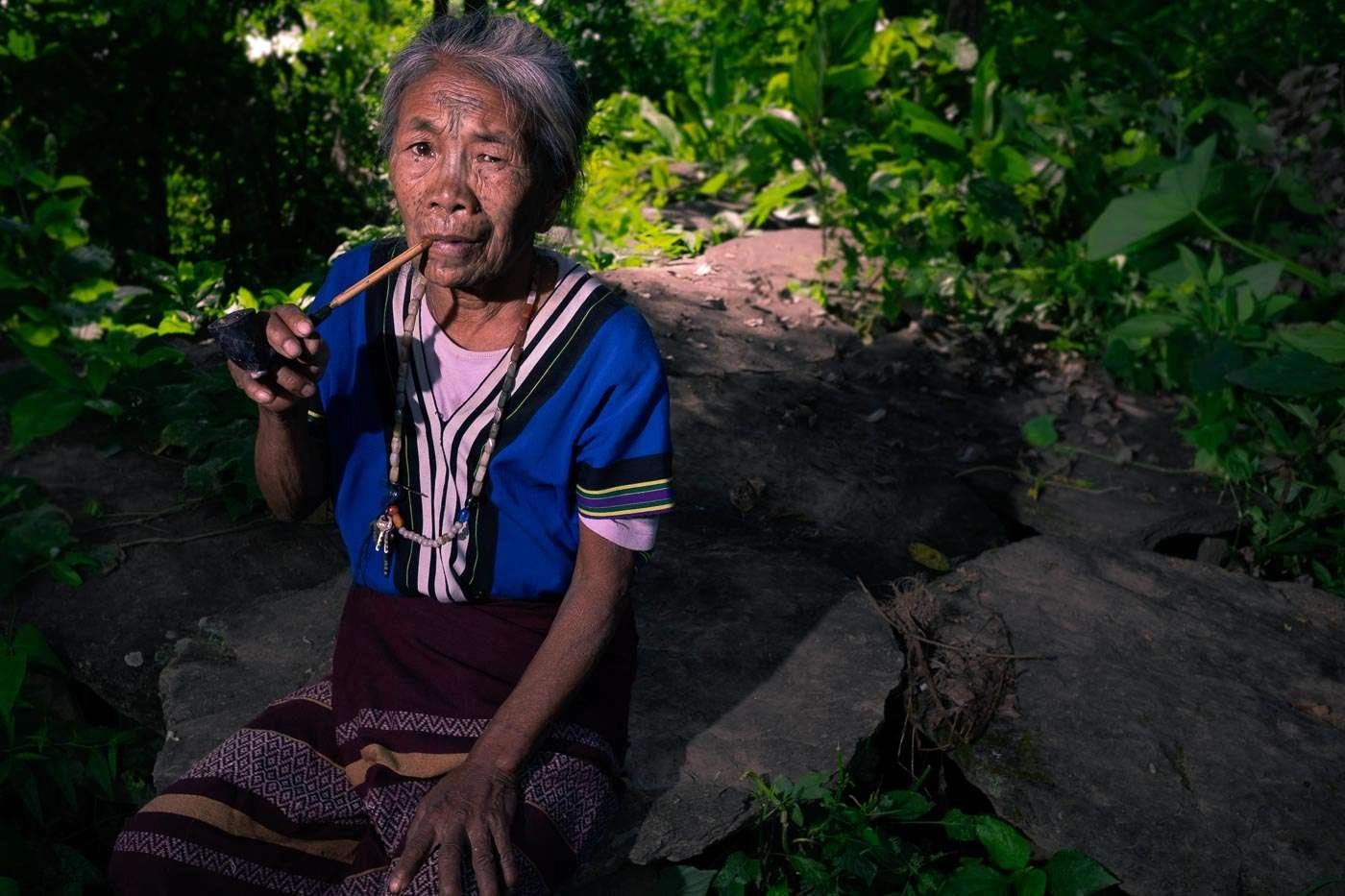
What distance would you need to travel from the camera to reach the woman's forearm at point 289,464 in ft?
6.50

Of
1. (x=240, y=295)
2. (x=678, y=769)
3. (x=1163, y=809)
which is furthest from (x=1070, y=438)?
(x=240, y=295)

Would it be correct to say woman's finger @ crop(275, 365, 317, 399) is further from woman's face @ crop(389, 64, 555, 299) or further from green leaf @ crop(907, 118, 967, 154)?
green leaf @ crop(907, 118, 967, 154)

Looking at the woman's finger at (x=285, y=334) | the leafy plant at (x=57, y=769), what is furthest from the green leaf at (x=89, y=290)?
the woman's finger at (x=285, y=334)

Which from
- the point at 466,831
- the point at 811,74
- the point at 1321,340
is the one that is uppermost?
the point at 811,74

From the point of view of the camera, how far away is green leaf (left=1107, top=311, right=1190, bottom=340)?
4.09 metres

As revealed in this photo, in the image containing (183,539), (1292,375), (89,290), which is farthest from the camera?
(89,290)

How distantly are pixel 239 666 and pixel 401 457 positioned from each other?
2.97ft

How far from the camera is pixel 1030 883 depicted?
2.30 m

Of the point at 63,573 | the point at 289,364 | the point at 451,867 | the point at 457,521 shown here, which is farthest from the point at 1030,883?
the point at 63,573

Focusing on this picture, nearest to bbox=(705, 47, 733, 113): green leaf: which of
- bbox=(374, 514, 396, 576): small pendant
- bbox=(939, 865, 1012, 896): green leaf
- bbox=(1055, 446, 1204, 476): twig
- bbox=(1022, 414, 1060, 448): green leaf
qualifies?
bbox=(1022, 414, 1060, 448): green leaf

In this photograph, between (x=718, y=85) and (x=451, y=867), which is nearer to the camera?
(x=451, y=867)

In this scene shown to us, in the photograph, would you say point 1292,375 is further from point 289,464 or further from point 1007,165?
point 289,464

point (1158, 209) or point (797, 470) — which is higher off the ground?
point (1158, 209)

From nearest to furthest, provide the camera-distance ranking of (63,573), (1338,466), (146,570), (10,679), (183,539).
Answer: (10,679)
(63,573)
(146,570)
(183,539)
(1338,466)
